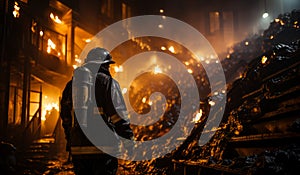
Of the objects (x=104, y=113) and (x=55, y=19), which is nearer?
(x=104, y=113)

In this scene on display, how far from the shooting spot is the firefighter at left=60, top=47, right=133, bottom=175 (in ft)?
15.0

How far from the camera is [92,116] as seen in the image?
4.73 meters

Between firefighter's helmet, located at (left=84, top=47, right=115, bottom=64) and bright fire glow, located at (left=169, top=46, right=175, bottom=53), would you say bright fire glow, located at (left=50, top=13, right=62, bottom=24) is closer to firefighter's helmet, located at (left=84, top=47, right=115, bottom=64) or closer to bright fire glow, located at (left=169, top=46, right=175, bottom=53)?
bright fire glow, located at (left=169, top=46, right=175, bottom=53)

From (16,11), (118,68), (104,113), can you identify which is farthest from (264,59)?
(118,68)

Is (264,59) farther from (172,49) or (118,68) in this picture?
(172,49)

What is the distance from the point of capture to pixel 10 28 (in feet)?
50.8

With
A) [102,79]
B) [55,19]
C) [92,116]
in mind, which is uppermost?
[55,19]

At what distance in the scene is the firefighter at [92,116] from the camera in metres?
4.58

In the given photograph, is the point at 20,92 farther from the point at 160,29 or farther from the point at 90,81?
the point at 160,29

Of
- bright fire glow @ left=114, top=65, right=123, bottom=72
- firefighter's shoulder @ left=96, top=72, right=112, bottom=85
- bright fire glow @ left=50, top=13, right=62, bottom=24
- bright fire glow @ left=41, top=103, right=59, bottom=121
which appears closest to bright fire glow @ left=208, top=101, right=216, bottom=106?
firefighter's shoulder @ left=96, top=72, right=112, bottom=85

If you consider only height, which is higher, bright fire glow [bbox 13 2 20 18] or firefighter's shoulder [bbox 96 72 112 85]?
bright fire glow [bbox 13 2 20 18]

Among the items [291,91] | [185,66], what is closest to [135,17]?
[185,66]

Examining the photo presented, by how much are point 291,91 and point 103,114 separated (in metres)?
4.61

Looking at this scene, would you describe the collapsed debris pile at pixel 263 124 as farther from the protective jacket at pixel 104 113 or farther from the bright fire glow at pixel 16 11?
the bright fire glow at pixel 16 11
